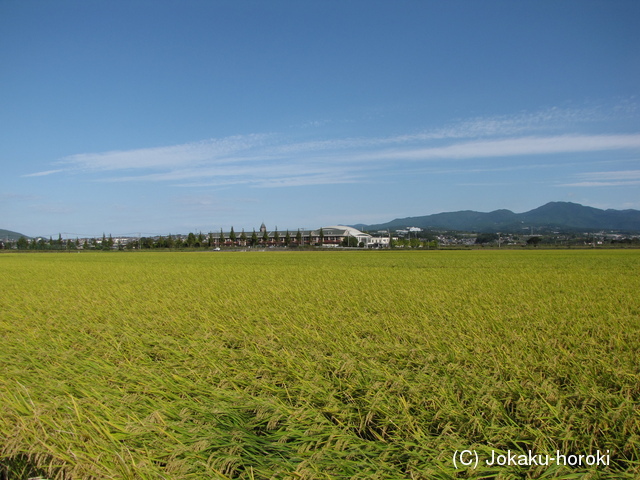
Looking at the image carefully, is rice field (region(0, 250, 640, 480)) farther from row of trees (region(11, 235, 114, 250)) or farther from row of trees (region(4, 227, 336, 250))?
row of trees (region(11, 235, 114, 250))

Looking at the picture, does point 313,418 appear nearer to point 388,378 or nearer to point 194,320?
point 388,378

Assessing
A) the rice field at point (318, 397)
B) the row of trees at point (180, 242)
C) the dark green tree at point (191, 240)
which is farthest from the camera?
the dark green tree at point (191, 240)

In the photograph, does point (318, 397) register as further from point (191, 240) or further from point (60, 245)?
point (60, 245)

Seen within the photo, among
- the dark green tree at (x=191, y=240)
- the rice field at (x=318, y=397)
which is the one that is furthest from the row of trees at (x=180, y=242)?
the rice field at (x=318, y=397)

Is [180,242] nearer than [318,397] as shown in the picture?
No

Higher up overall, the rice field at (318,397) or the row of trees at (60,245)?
the row of trees at (60,245)

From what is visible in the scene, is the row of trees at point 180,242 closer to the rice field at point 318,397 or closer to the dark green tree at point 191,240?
the dark green tree at point 191,240

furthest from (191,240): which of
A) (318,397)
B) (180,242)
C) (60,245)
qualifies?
(318,397)

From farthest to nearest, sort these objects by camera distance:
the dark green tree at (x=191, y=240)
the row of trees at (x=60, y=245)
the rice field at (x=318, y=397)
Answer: the dark green tree at (x=191, y=240) < the row of trees at (x=60, y=245) < the rice field at (x=318, y=397)

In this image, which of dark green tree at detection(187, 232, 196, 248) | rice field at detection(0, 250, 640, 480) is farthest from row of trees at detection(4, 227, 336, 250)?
rice field at detection(0, 250, 640, 480)

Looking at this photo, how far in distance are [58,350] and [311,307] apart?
4.78 metres

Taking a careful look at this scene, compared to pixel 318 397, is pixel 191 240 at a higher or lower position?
higher

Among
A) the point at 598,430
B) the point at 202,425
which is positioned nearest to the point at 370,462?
the point at 202,425

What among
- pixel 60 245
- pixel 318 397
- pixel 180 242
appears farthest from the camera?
pixel 60 245
